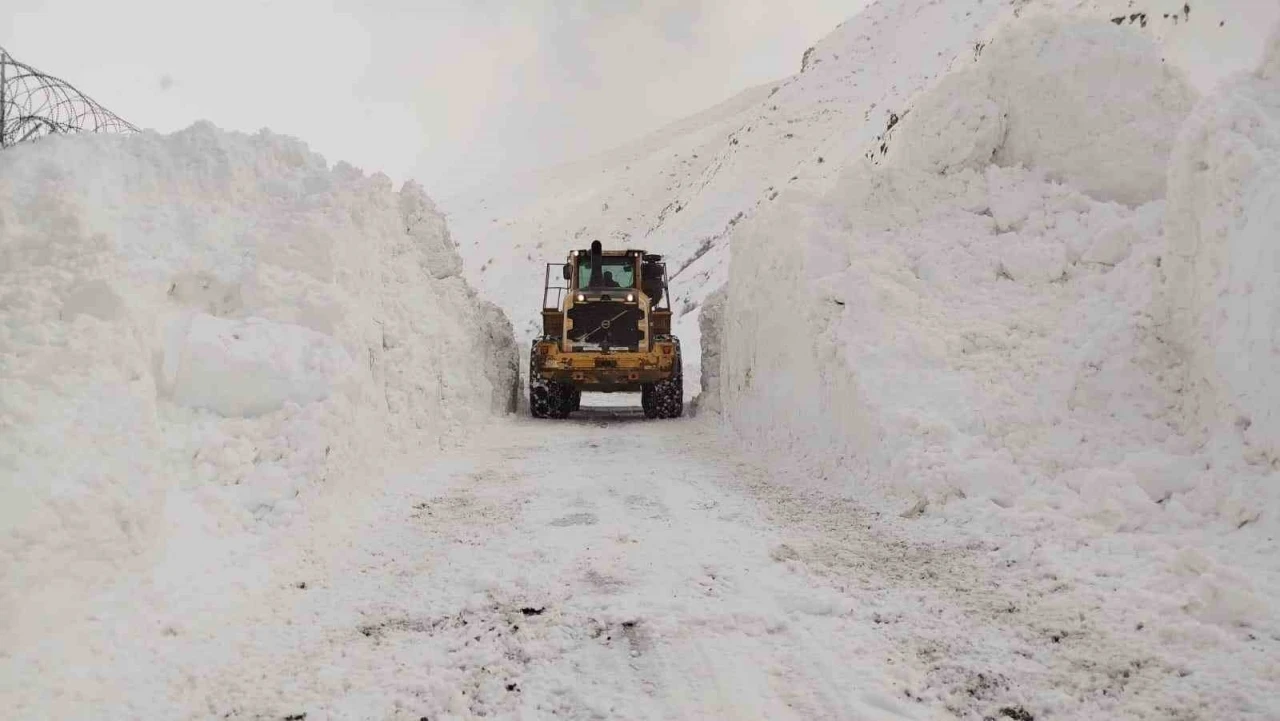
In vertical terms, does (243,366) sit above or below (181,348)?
below

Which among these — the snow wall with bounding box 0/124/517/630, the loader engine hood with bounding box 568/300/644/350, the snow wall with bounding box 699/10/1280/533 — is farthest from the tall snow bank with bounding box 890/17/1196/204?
the snow wall with bounding box 0/124/517/630

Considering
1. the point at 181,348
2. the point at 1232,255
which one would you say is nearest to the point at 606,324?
the point at 181,348

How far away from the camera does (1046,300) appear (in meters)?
7.12

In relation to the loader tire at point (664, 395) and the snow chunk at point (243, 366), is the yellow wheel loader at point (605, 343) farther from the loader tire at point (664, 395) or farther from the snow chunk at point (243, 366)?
the snow chunk at point (243, 366)

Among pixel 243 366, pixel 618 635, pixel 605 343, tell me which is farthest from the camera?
pixel 605 343

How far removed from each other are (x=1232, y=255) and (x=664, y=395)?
28.0 feet

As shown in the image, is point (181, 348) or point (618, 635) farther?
point (181, 348)

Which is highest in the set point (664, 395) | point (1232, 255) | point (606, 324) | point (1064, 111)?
point (1064, 111)

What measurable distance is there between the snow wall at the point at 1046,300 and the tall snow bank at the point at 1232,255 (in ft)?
0.05

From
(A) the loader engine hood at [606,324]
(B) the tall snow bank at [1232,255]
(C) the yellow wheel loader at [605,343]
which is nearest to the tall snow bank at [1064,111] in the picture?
(B) the tall snow bank at [1232,255]

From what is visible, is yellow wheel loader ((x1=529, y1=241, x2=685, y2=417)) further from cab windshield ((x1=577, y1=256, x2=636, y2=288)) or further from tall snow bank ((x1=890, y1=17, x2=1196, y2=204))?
tall snow bank ((x1=890, y1=17, x2=1196, y2=204))

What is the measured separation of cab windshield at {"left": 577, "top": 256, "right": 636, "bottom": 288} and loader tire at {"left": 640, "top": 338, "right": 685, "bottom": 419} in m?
1.53

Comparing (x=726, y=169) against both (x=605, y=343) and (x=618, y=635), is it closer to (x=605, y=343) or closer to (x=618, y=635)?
(x=605, y=343)

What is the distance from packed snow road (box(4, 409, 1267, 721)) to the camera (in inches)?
114
